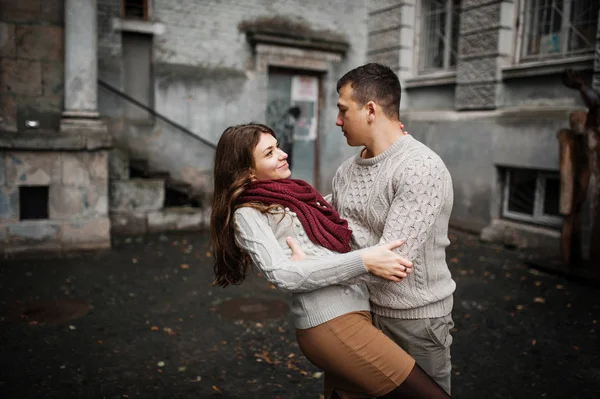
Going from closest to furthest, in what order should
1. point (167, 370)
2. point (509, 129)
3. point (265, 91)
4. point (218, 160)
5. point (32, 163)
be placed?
point (218, 160)
point (167, 370)
point (32, 163)
point (509, 129)
point (265, 91)

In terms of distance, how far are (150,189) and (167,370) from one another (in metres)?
5.08

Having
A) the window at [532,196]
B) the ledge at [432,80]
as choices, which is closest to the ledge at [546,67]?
the ledge at [432,80]

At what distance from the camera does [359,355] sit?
2.01 metres

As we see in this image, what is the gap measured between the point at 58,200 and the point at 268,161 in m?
6.16

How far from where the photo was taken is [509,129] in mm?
8477

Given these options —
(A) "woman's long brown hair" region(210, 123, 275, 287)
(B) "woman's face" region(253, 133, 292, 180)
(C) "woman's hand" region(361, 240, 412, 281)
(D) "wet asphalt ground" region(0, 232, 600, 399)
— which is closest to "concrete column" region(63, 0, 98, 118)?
(D) "wet asphalt ground" region(0, 232, 600, 399)

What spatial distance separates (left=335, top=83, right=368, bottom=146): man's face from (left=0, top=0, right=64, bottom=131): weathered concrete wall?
6.68m

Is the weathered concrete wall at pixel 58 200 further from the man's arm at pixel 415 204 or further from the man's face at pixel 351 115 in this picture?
the man's arm at pixel 415 204

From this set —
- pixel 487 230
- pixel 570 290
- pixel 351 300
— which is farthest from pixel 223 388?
pixel 487 230

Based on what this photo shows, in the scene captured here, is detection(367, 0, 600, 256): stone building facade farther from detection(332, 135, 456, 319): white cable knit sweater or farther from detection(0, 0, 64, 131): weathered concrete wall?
detection(0, 0, 64, 131): weathered concrete wall

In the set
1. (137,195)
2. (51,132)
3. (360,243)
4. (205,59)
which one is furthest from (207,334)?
(205,59)

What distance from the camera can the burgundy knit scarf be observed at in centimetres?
217

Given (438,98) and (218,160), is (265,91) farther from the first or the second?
(218,160)

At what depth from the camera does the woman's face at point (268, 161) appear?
2.24 m
